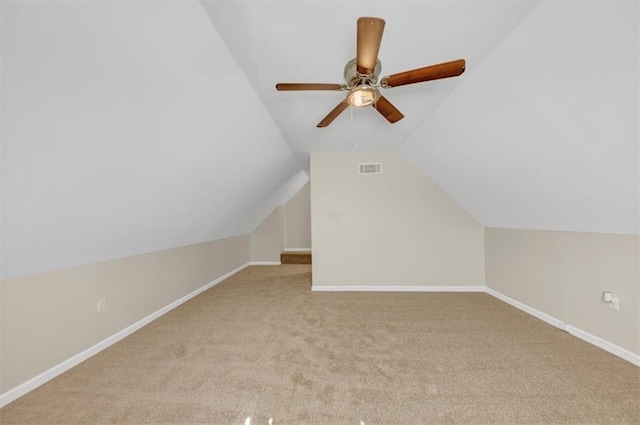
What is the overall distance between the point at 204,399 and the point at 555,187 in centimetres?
325

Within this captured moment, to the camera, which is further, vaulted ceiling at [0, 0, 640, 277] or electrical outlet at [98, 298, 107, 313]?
electrical outlet at [98, 298, 107, 313]

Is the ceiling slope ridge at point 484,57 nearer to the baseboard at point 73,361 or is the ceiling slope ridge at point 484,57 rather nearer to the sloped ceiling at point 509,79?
the sloped ceiling at point 509,79

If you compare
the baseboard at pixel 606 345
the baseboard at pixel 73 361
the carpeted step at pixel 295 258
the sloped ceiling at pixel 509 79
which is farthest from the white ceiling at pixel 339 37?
the carpeted step at pixel 295 258

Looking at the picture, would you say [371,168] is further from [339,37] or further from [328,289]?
[339,37]

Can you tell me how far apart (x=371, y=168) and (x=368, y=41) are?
2.67 m

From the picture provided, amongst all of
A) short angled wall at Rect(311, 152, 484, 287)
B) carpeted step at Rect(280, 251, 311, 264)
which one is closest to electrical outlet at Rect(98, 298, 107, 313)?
short angled wall at Rect(311, 152, 484, 287)

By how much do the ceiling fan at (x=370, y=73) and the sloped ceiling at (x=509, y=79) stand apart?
286 mm

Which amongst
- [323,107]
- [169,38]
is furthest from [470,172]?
[169,38]

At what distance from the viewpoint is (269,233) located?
20.6 ft

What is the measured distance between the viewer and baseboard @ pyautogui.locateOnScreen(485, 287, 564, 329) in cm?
→ 253

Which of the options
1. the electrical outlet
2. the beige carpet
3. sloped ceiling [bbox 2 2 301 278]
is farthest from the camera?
the electrical outlet

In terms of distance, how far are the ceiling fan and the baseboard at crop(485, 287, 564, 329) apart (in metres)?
2.86

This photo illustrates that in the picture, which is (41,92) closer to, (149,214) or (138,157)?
(138,157)

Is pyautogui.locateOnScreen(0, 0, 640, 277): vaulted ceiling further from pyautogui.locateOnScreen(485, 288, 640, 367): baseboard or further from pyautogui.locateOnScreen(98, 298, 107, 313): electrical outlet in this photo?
pyautogui.locateOnScreen(485, 288, 640, 367): baseboard
